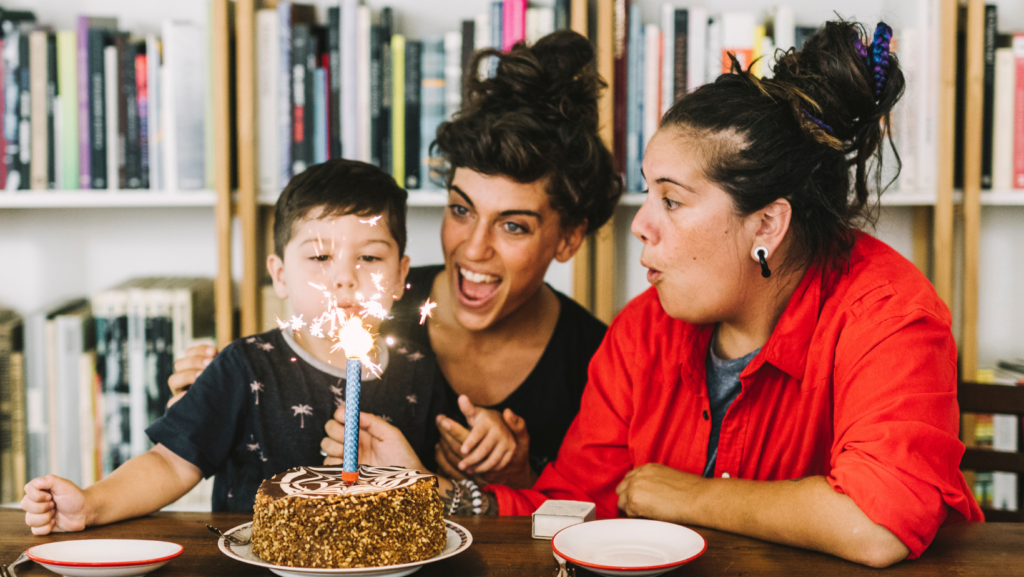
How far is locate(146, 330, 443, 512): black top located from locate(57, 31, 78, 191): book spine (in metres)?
0.97

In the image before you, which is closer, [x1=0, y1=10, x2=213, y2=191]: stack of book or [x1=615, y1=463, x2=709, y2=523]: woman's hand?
[x1=615, y1=463, x2=709, y2=523]: woman's hand

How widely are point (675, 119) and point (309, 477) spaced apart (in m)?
0.79

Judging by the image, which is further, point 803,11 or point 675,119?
point 803,11

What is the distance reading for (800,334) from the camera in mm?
1204

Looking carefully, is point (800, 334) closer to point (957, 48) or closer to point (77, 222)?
point (957, 48)

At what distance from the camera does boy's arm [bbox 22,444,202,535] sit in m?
0.98

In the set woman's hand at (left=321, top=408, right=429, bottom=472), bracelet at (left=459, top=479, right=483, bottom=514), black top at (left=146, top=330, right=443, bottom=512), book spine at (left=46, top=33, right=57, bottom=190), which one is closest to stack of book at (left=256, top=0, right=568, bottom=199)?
book spine at (left=46, top=33, right=57, bottom=190)

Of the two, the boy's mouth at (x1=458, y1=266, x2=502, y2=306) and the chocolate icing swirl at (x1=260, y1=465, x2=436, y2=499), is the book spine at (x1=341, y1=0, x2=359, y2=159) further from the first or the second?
the chocolate icing swirl at (x1=260, y1=465, x2=436, y2=499)

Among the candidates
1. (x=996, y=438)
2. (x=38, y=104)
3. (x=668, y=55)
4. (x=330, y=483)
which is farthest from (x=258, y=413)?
(x=996, y=438)

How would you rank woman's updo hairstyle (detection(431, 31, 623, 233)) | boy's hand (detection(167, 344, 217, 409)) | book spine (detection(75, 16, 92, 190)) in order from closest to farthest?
Result: 1. boy's hand (detection(167, 344, 217, 409))
2. woman's updo hairstyle (detection(431, 31, 623, 233))
3. book spine (detection(75, 16, 92, 190))

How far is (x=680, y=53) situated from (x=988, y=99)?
780 mm

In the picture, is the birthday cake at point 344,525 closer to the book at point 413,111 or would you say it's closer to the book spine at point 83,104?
the book at point 413,111

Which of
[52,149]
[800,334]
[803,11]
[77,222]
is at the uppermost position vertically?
[803,11]

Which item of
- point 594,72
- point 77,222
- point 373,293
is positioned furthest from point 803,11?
point 77,222
